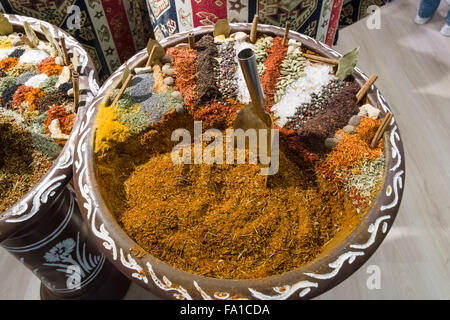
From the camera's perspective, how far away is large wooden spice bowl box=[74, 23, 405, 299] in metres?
0.63

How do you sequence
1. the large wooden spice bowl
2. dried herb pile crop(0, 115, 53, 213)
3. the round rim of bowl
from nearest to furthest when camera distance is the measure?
1. the large wooden spice bowl
2. the round rim of bowl
3. dried herb pile crop(0, 115, 53, 213)

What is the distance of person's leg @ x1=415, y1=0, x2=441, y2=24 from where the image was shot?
207cm

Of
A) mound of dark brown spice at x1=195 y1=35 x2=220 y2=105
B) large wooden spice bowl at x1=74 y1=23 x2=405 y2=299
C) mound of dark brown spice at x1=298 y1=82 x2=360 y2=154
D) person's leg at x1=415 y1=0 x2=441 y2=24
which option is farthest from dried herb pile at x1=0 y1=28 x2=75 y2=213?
person's leg at x1=415 y1=0 x2=441 y2=24

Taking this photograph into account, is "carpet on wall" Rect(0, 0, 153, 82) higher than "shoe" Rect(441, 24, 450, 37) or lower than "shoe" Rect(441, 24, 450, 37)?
higher

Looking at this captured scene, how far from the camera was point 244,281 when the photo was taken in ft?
2.11

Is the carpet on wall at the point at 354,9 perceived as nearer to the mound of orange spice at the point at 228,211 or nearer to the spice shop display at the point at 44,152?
the mound of orange spice at the point at 228,211

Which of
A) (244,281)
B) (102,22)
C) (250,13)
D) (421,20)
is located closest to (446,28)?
(421,20)

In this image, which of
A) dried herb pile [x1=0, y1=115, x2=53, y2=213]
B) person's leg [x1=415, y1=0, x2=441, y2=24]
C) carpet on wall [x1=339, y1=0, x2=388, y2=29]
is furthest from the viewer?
person's leg [x1=415, y1=0, x2=441, y2=24]

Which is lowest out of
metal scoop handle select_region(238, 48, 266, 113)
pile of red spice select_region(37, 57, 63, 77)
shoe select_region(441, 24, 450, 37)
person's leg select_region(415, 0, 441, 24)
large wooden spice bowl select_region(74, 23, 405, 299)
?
shoe select_region(441, 24, 450, 37)

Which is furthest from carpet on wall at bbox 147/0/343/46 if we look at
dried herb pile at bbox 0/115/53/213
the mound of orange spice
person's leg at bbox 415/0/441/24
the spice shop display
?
person's leg at bbox 415/0/441/24

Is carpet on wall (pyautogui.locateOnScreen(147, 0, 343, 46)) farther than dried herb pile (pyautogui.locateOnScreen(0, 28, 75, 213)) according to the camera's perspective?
Yes

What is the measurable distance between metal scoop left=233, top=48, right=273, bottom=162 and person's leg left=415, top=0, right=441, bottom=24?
6.17 ft

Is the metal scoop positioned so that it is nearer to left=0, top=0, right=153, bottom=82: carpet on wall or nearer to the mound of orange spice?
the mound of orange spice

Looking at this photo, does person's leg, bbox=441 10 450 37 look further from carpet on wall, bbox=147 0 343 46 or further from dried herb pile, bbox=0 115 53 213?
dried herb pile, bbox=0 115 53 213
